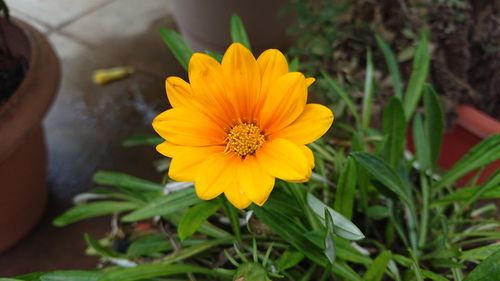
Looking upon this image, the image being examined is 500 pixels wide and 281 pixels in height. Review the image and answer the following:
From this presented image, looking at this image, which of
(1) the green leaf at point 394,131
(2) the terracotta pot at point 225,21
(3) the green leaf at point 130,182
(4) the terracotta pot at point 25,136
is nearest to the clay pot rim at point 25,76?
(4) the terracotta pot at point 25,136

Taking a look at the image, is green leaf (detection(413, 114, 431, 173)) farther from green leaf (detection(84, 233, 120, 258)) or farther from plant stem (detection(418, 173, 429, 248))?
green leaf (detection(84, 233, 120, 258))

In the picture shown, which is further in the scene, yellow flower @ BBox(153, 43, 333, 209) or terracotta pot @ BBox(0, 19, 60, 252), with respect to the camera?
terracotta pot @ BBox(0, 19, 60, 252)

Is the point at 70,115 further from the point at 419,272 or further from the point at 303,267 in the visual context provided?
the point at 419,272

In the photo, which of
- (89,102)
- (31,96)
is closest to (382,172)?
(31,96)

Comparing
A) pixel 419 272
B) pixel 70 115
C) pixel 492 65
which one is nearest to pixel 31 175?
pixel 70 115

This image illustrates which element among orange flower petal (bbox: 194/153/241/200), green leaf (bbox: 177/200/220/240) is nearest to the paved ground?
green leaf (bbox: 177/200/220/240)

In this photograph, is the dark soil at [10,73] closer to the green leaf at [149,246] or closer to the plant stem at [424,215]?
the green leaf at [149,246]
